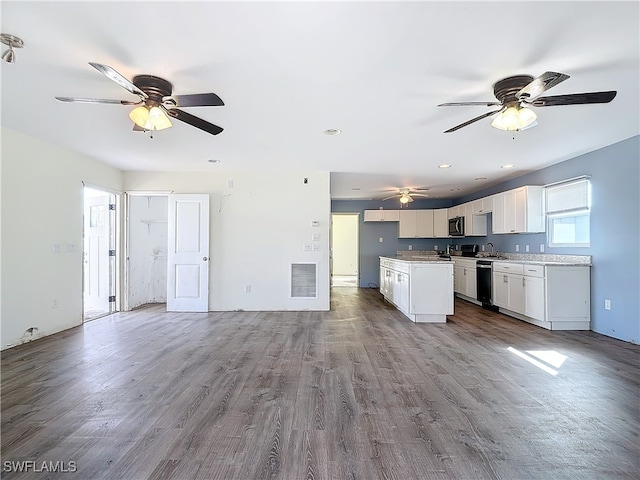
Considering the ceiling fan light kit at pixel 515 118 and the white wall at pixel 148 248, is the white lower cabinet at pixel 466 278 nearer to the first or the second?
the ceiling fan light kit at pixel 515 118

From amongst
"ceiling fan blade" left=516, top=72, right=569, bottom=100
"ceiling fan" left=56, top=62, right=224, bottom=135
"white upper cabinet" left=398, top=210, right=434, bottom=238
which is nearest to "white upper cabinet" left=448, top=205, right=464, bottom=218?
"white upper cabinet" left=398, top=210, right=434, bottom=238

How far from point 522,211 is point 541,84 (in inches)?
155

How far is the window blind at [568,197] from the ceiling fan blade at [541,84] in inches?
117

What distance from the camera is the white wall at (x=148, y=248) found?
21.0ft

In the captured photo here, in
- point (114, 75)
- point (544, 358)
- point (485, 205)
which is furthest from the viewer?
point (485, 205)

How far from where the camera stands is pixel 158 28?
197 centimetres

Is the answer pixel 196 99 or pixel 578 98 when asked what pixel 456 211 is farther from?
pixel 196 99

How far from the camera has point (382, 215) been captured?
909 centimetres

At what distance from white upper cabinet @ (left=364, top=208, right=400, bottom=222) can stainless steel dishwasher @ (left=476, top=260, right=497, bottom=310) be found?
2.96m

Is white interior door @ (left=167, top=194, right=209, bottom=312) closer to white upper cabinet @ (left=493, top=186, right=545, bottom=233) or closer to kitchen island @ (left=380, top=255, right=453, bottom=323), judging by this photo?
kitchen island @ (left=380, top=255, right=453, bottom=323)

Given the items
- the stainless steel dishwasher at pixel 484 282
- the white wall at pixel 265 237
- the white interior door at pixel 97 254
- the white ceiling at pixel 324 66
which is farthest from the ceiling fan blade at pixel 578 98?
the white interior door at pixel 97 254

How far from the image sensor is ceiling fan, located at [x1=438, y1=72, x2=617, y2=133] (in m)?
2.29

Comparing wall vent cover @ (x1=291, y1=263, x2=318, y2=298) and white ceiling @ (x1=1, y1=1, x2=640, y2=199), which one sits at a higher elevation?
white ceiling @ (x1=1, y1=1, x2=640, y2=199)

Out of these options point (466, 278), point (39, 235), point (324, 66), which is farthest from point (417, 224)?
point (39, 235)
